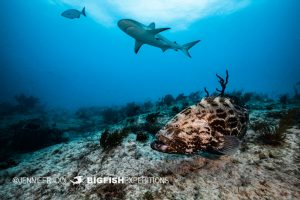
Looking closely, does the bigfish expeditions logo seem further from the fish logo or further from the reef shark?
the reef shark

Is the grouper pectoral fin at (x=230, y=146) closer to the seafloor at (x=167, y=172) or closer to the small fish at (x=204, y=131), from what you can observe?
the small fish at (x=204, y=131)

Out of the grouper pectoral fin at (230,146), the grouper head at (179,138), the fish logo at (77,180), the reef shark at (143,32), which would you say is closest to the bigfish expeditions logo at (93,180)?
the fish logo at (77,180)

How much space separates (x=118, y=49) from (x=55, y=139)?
145 m

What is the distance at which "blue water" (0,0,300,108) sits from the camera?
60500 millimetres

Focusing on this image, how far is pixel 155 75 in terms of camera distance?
18325 cm

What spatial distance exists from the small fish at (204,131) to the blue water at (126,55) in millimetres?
22895

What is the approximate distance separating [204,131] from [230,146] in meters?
0.47

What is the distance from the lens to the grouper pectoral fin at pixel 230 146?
11.2 ft

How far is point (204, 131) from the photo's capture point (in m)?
3.53

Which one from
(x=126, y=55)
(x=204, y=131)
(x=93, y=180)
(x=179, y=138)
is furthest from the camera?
(x=126, y=55)

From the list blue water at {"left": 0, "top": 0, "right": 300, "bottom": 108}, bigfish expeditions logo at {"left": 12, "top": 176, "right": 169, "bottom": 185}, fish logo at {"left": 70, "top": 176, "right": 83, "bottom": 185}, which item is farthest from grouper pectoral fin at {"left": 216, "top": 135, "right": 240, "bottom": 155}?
blue water at {"left": 0, "top": 0, "right": 300, "bottom": 108}

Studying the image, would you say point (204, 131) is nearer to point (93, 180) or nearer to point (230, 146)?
point (230, 146)

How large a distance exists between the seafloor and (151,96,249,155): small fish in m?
0.66

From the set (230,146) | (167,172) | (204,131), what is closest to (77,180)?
(167,172)
